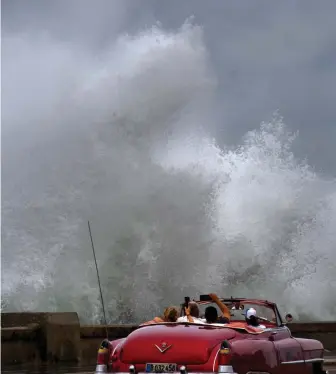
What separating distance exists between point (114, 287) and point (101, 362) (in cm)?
2063

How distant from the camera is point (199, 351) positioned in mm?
7094

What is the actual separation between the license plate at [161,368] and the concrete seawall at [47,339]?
7.46 m

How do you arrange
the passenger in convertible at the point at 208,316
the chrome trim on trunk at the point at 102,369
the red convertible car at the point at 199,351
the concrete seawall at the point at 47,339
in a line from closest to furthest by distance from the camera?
1. the red convertible car at the point at 199,351
2. the chrome trim on trunk at the point at 102,369
3. the passenger in convertible at the point at 208,316
4. the concrete seawall at the point at 47,339

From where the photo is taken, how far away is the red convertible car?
7051 mm

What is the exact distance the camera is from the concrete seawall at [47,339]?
14.1 meters

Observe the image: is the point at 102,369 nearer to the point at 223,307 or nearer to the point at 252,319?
the point at 252,319

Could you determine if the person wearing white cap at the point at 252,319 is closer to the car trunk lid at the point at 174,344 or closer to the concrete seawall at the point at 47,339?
the car trunk lid at the point at 174,344

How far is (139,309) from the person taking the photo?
27172 mm

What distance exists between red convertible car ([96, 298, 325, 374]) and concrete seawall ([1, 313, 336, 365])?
6.77 metres

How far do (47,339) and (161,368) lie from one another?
770 cm

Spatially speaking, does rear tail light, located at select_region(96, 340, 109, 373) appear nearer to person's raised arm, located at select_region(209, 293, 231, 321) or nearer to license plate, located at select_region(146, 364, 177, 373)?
license plate, located at select_region(146, 364, 177, 373)

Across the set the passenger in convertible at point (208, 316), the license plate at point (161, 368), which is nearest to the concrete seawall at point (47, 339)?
the passenger in convertible at point (208, 316)

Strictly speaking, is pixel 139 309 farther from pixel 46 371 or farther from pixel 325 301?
pixel 46 371

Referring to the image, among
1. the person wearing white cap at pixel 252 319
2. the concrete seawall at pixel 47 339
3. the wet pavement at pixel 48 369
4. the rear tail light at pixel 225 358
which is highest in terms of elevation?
the concrete seawall at pixel 47 339
